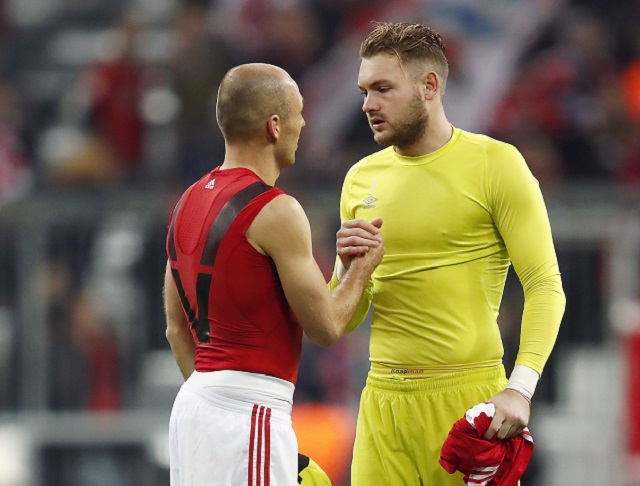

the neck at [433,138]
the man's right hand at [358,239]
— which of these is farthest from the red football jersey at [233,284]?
the neck at [433,138]

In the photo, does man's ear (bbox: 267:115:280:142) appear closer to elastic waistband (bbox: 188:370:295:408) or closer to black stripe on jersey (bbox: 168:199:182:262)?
black stripe on jersey (bbox: 168:199:182:262)

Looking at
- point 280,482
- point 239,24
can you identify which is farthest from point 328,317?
point 239,24

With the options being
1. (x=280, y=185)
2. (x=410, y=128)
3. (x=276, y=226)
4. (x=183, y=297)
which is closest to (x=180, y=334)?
(x=183, y=297)

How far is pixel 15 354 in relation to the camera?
852cm

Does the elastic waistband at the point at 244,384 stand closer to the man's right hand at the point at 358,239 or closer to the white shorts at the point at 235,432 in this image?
the white shorts at the point at 235,432

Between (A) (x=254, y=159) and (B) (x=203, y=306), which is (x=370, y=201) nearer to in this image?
(A) (x=254, y=159)

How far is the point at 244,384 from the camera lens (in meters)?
4.16

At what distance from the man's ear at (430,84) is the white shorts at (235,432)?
1127 millimetres

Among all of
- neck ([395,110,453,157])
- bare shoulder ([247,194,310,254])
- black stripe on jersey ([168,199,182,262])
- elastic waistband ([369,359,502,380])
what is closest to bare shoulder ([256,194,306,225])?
bare shoulder ([247,194,310,254])

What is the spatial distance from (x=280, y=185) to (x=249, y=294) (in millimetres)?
4753

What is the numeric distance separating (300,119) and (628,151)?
598 centimetres

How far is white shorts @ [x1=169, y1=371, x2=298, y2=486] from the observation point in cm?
409

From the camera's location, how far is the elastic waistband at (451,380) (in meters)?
4.40

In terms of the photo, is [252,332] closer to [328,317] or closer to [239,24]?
[328,317]
